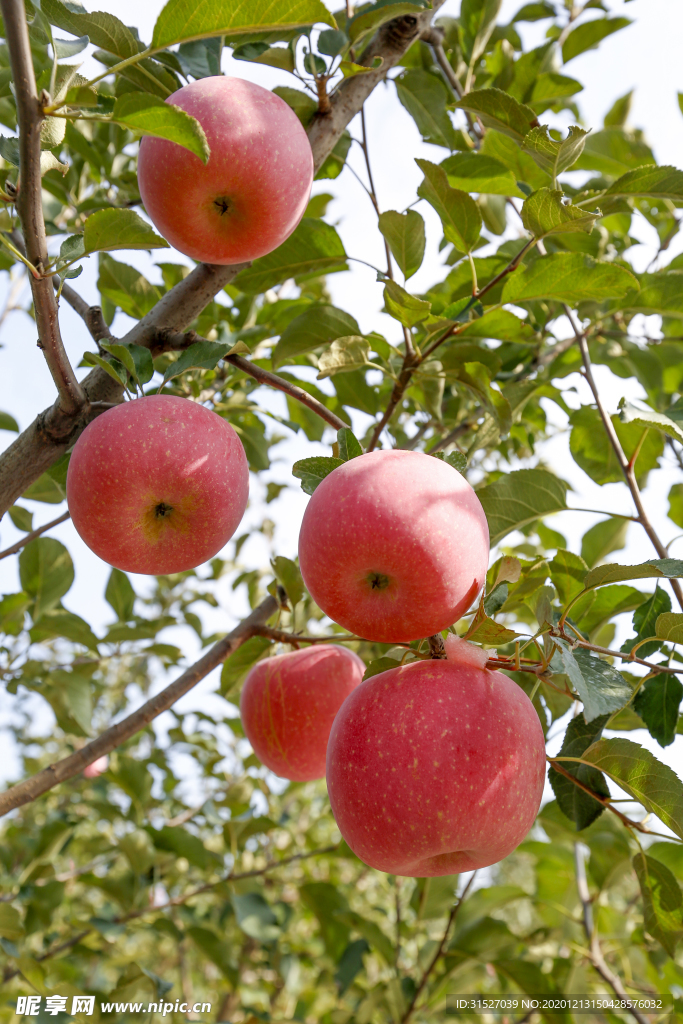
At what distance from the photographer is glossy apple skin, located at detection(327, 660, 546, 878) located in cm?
95

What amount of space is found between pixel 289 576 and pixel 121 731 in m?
0.46

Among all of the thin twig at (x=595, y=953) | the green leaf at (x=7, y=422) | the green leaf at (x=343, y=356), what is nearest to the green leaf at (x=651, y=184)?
the green leaf at (x=343, y=356)

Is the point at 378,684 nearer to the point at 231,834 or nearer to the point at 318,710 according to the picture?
the point at 318,710

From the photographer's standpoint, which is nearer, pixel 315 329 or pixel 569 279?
pixel 569 279

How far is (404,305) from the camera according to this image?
131 cm

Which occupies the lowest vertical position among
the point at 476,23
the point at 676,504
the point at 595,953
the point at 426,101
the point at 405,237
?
the point at 595,953

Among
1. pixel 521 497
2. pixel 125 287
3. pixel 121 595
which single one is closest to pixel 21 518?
pixel 121 595

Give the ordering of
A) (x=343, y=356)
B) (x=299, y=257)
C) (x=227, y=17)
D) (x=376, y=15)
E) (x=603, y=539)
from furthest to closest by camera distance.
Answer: (x=603, y=539)
(x=299, y=257)
(x=343, y=356)
(x=376, y=15)
(x=227, y=17)

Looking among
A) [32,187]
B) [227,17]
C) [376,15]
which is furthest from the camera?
[376,15]

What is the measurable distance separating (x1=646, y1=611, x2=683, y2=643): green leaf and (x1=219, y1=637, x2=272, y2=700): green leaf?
2.95 ft

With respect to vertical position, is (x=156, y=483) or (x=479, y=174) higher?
(x=479, y=174)

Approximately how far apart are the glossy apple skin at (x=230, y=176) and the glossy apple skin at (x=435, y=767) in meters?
0.82

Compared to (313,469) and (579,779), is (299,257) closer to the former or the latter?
(313,469)

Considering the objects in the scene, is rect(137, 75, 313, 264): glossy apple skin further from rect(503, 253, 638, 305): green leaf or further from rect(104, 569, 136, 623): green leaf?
rect(104, 569, 136, 623): green leaf
